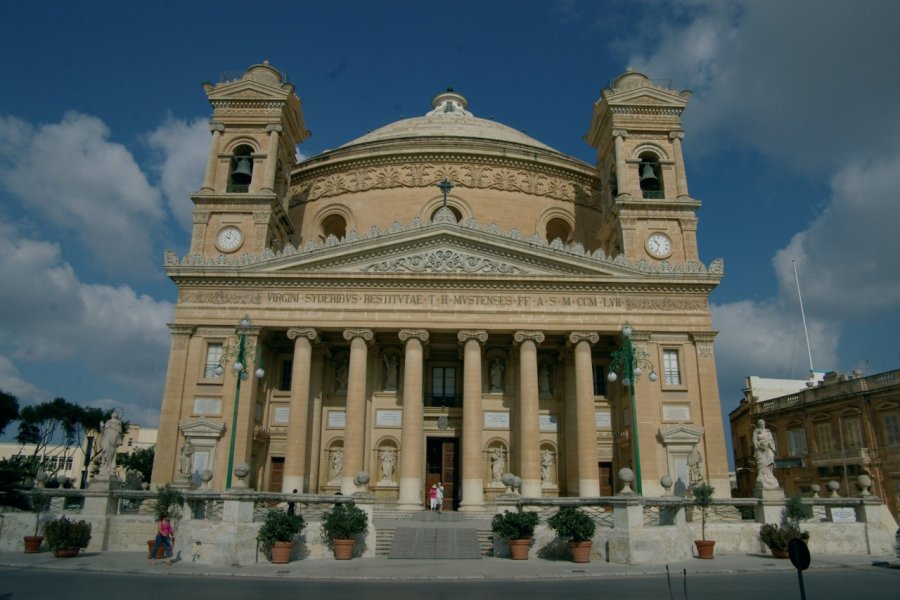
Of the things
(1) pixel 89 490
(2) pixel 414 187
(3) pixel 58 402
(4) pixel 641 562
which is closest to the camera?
(4) pixel 641 562

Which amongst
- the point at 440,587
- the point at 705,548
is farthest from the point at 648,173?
the point at 440,587

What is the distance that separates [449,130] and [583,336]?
20387mm

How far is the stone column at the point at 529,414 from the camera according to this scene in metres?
30.0

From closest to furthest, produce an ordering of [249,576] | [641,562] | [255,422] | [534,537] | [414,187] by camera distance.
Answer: [249,576]
[641,562]
[534,537]
[255,422]
[414,187]

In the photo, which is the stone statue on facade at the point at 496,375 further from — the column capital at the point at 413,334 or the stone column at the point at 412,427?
the column capital at the point at 413,334

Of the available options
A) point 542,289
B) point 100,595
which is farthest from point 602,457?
point 100,595

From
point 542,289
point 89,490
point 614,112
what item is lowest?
point 89,490

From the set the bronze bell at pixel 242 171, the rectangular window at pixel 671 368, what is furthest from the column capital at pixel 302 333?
the rectangular window at pixel 671 368

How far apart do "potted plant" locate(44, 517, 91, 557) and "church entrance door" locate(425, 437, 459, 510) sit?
1640 centimetres

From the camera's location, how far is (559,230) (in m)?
42.8

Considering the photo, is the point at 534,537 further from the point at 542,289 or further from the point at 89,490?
the point at 89,490

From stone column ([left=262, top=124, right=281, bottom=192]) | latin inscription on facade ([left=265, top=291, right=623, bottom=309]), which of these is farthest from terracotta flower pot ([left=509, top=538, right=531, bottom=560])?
stone column ([left=262, top=124, right=281, bottom=192])

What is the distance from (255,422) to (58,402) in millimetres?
51022

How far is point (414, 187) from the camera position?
4066 cm
